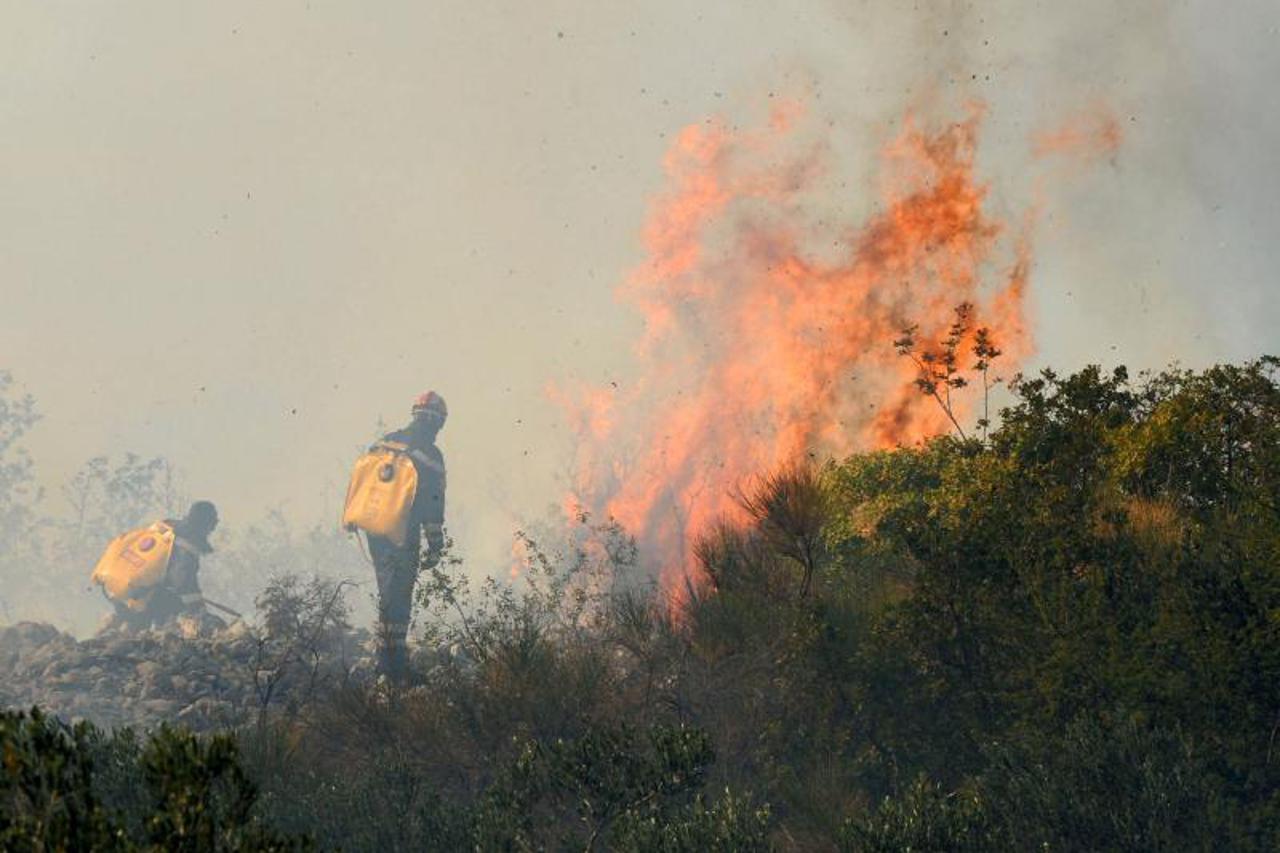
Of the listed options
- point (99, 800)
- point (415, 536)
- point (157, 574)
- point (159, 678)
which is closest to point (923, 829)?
point (99, 800)

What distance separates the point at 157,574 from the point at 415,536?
53.9 ft

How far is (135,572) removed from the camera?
4453cm

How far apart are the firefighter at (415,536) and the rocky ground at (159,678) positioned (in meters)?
1.90

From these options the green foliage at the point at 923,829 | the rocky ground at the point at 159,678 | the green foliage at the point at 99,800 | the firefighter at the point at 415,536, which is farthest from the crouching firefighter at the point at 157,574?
the green foliage at the point at 99,800

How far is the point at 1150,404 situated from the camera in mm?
20984

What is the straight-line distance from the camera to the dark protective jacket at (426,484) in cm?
3453

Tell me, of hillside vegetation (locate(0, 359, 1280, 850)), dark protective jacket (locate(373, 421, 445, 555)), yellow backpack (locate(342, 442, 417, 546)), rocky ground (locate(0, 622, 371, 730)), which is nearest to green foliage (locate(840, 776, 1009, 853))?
hillside vegetation (locate(0, 359, 1280, 850))

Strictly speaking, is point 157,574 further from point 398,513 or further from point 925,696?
point 925,696

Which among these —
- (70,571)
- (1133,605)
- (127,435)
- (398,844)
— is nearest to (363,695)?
(398,844)

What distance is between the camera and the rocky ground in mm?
25797

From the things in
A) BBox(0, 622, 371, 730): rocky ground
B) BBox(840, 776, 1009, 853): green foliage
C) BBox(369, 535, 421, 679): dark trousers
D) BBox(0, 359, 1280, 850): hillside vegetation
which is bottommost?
BBox(840, 776, 1009, 853): green foliage

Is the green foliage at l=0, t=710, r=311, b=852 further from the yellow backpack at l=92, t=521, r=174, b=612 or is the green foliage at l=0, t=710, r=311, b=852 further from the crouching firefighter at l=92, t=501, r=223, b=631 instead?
the yellow backpack at l=92, t=521, r=174, b=612

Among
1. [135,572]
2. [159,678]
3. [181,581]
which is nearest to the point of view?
[159,678]

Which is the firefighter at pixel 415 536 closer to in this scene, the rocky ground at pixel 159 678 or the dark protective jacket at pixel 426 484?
the dark protective jacket at pixel 426 484
